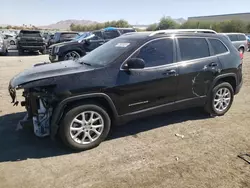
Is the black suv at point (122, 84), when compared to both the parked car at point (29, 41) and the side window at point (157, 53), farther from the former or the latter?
the parked car at point (29, 41)

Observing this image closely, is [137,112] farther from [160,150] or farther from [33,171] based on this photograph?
[33,171]

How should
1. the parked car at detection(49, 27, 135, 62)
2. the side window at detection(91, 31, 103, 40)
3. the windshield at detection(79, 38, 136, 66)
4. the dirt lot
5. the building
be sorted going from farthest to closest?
1. the building
2. the side window at detection(91, 31, 103, 40)
3. the parked car at detection(49, 27, 135, 62)
4. the windshield at detection(79, 38, 136, 66)
5. the dirt lot

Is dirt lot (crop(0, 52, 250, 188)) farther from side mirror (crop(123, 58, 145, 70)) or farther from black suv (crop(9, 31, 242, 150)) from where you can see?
side mirror (crop(123, 58, 145, 70))

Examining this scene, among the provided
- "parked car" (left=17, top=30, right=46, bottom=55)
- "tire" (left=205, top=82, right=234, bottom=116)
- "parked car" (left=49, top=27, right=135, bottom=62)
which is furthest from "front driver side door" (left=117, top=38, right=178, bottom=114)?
"parked car" (left=17, top=30, right=46, bottom=55)

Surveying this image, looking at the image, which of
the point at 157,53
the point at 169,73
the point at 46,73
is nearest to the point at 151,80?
the point at 169,73

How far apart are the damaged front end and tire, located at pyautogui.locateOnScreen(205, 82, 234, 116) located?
3206 mm

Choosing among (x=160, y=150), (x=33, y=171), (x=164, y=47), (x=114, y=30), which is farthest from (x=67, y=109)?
(x=114, y=30)

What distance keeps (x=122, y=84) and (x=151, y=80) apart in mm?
561

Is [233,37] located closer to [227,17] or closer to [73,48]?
[73,48]

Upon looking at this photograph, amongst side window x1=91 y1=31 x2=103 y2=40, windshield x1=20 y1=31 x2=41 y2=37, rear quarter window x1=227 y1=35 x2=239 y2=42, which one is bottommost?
rear quarter window x1=227 y1=35 x2=239 y2=42

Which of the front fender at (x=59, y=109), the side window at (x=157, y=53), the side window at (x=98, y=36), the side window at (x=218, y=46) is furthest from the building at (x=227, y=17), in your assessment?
the front fender at (x=59, y=109)

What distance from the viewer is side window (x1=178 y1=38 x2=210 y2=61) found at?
196 inches

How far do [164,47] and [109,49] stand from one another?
3.32 feet

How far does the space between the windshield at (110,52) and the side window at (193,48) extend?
99 centimetres
